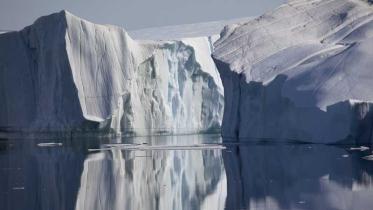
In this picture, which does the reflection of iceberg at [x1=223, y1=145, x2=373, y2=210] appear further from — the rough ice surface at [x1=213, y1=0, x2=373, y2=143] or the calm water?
the rough ice surface at [x1=213, y1=0, x2=373, y2=143]

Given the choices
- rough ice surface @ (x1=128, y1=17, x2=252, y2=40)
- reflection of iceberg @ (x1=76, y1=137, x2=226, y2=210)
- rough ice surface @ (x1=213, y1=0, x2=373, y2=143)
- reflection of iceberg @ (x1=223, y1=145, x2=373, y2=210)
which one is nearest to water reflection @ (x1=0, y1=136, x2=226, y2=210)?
reflection of iceberg @ (x1=76, y1=137, x2=226, y2=210)

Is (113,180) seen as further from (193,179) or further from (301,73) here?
(301,73)

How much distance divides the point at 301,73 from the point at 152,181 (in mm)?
9231

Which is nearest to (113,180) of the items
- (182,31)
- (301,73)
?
(301,73)

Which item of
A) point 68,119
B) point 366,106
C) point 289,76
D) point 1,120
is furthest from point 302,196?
point 1,120

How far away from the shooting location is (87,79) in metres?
29.9

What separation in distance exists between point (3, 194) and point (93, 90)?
18.7 meters

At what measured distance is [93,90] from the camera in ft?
97.6

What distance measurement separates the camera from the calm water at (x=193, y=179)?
9789 millimetres

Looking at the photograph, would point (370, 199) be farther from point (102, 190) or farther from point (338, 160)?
point (338, 160)

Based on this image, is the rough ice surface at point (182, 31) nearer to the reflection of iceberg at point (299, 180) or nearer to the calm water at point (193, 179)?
the calm water at point (193, 179)

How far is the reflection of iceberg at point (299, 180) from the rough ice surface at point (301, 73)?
1776mm

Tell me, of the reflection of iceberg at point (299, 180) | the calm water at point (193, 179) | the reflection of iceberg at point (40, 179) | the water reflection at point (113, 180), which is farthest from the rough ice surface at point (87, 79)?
the reflection of iceberg at point (299, 180)

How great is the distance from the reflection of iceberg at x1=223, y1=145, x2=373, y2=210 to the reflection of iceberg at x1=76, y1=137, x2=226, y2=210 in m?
0.34
